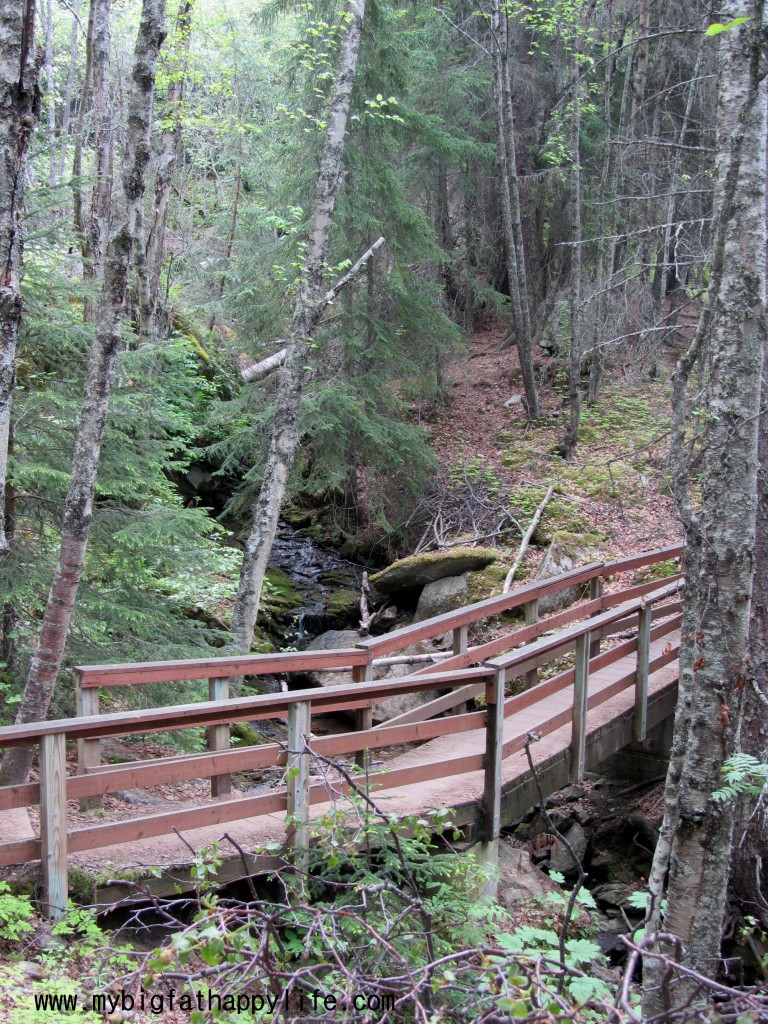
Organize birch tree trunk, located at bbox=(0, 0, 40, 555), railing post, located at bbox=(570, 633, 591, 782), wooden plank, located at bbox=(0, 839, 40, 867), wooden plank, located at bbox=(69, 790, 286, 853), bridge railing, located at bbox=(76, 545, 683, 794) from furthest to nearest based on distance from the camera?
railing post, located at bbox=(570, 633, 591, 782), bridge railing, located at bbox=(76, 545, 683, 794), birch tree trunk, located at bbox=(0, 0, 40, 555), wooden plank, located at bbox=(69, 790, 286, 853), wooden plank, located at bbox=(0, 839, 40, 867)

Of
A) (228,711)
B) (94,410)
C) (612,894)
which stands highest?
(94,410)

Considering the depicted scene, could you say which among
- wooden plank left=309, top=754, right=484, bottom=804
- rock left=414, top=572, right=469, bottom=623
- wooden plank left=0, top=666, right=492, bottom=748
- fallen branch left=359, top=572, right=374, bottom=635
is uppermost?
wooden plank left=0, top=666, right=492, bottom=748

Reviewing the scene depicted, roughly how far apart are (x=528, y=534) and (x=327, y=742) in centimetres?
800

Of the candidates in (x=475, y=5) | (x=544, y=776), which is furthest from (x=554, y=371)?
(x=544, y=776)

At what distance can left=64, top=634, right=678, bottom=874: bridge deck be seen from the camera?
415 centimetres

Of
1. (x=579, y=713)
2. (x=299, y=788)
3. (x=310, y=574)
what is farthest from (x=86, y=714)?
(x=310, y=574)

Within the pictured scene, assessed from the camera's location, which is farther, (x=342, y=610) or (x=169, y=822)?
(x=342, y=610)

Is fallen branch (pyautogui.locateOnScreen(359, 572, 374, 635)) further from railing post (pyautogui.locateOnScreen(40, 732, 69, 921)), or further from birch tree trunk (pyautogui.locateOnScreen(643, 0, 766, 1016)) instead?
railing post (pyautogui.locateOnScreen(40, 732, 69, 921))

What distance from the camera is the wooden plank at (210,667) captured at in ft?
15.5

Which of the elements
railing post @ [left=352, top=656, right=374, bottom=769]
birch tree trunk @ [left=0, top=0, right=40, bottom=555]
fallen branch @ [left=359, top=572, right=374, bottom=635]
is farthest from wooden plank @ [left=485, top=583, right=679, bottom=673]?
fallen branch @ [left=359, top=572, right=374, bottom=635]

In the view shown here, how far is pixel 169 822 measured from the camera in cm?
397

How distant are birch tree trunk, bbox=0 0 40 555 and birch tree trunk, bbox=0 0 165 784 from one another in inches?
31.0

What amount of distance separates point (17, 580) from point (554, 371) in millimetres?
14958

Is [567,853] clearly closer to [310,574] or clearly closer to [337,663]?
[337,663]
